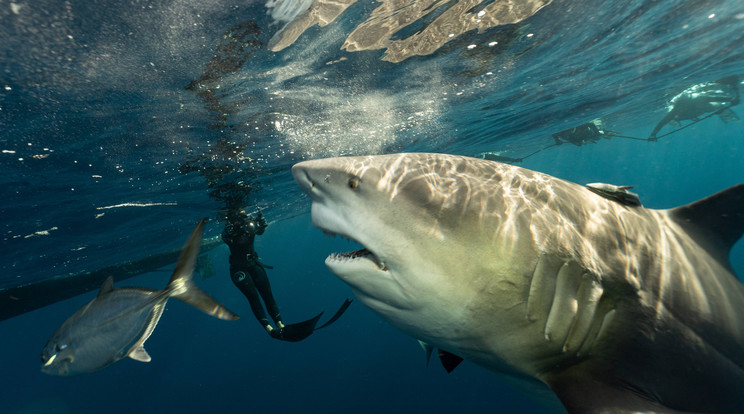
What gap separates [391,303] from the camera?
2.03 meters

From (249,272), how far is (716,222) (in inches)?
321

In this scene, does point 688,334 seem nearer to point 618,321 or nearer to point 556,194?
point 618,321

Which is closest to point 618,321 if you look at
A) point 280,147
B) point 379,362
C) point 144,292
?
point 144,292

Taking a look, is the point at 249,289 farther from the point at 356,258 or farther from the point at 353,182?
the point at 353,182

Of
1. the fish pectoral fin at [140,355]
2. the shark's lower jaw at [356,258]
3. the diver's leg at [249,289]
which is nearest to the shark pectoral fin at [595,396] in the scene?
the shark's lower jaw at [356,258]

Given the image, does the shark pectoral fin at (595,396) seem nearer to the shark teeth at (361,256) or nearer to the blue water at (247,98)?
the shark teeth at (361,256)

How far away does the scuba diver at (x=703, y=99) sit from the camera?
17922 millimetres

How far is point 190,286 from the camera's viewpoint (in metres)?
3.48

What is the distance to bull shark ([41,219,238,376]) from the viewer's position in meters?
3.14

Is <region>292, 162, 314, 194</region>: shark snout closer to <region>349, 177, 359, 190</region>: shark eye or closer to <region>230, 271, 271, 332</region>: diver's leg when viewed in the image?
<region>349, 177, 359, 190</region>: shark eye

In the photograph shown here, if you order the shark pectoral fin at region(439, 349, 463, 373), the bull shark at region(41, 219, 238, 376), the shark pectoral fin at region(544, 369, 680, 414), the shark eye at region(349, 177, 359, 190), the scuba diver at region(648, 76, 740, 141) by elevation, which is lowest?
the scuba diver at region(648, 76, 740, 141)

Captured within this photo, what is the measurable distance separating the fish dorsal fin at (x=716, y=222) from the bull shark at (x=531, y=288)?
0.56 m

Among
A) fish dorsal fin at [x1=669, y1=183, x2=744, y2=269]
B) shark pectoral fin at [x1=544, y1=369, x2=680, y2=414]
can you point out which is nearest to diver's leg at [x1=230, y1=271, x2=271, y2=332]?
shark pectoral fin at [x1=544, y1=369, x2=680, y2=414]

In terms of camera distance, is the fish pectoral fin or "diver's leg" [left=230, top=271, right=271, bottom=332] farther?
"diver's leg" [left=230, top=271, right=271, bottom=332]
